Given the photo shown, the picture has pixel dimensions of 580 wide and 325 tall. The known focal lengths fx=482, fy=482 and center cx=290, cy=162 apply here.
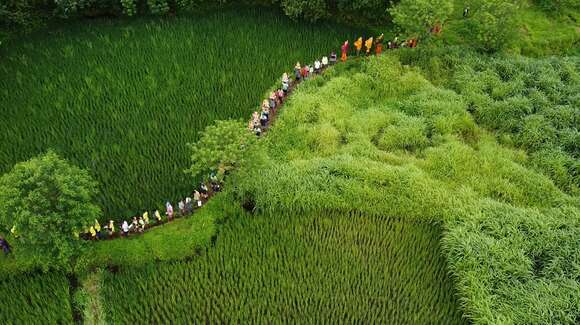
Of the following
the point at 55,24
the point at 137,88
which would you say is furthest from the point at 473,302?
the point at 55,24

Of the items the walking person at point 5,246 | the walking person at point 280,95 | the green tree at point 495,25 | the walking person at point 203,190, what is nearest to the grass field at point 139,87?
the walking person at point 203,190

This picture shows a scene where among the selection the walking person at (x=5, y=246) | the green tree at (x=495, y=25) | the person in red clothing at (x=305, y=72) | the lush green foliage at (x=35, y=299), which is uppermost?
the green tree at (x=495, y=25)

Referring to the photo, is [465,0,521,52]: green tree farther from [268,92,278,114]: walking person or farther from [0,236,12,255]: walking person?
[0,236,12,255]: walking person

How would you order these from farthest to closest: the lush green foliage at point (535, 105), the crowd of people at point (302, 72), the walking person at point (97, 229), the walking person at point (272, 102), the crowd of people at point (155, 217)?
the walking person at point (272, 102) → the crowd of people at point (302, 72) → the lush green foliage at point (535, 105) → the crowd of people at point (155, 217) → the walking person at point (97, 229)

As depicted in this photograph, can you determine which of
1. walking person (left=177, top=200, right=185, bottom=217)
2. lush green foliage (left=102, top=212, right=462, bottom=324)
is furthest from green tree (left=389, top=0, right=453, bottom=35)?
walking person (left=177, top=200, right=185, bottom=217)

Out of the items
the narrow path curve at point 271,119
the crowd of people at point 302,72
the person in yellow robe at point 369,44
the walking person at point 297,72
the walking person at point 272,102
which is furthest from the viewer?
the person in yellow robe at point 369,44

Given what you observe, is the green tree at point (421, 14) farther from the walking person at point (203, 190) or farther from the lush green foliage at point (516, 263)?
the walking person at point (203, 190)

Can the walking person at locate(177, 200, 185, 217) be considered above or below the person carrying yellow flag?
below

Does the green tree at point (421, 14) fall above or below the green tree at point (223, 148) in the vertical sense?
above
